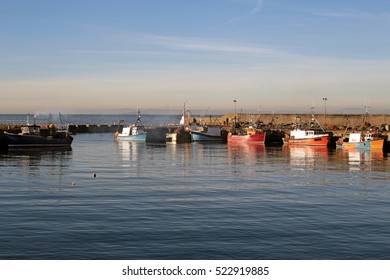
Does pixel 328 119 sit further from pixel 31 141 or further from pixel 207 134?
pixel 31 141

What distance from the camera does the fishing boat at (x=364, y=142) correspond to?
10131 cm

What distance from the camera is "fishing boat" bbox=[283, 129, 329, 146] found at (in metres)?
115

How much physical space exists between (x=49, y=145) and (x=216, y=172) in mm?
52241

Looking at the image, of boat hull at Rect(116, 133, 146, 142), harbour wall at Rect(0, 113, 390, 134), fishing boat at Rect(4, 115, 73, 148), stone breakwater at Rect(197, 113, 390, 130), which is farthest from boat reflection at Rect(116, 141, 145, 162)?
stone breakwater at Rect(197, 113, 390, 130)

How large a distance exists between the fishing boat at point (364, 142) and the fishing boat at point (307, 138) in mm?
6635

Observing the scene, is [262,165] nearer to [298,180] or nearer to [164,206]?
[298,180]

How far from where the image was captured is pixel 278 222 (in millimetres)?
32031

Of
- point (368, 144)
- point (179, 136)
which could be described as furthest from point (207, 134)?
point (368, 144)

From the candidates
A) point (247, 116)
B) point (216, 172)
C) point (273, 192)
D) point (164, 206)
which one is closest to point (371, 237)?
point (164, 206)

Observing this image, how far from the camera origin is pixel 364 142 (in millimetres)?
103688

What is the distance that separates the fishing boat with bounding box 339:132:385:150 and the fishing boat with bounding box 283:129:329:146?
6635mm

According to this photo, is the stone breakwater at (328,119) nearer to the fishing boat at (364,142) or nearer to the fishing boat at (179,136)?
the fishing boat at (364,142)

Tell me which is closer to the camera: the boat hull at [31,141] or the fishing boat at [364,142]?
the fishing boat at [364,142]

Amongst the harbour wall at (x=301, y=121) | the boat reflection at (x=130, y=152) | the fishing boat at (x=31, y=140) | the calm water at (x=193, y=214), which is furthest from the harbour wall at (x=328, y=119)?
the calm water at (x=193, y=214)
